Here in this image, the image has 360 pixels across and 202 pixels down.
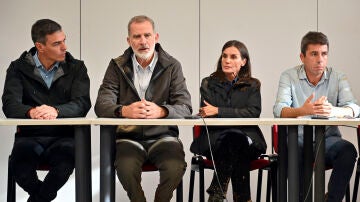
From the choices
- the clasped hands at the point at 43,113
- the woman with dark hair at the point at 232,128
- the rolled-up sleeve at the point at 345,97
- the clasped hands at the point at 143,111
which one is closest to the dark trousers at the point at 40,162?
the clasped hands at the point at 43,113

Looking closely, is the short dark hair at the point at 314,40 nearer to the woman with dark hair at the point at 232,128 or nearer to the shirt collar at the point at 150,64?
the woman with dark hair at the point at 232,128

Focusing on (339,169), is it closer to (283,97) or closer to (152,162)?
(283,97)

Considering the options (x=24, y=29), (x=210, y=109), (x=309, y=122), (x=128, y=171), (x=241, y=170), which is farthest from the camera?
(x=24, y=29)

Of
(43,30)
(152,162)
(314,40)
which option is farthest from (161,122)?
(314,40)

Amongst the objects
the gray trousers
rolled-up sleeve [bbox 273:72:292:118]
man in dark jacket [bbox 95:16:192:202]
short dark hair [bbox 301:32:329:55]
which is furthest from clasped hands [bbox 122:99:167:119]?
short dark hair [bbox 301:32:329:55]

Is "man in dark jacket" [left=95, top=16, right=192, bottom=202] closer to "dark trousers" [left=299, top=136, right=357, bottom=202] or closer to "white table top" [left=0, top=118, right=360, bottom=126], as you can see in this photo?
"white table top" [left=0, top=118, right=360, bottom=126]

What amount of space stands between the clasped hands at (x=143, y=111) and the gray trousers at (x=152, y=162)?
18 centimetres

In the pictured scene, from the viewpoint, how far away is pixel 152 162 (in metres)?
3.29

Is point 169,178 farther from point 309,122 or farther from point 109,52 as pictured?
point 109,52

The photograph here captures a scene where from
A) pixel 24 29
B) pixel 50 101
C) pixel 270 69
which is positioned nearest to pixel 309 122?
pixel 50 101

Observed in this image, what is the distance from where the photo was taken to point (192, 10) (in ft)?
16.3

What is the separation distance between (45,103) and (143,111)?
2.78 feet

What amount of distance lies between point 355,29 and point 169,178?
2.62 meters

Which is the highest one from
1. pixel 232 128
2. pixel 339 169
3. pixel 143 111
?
pixel 143 111
